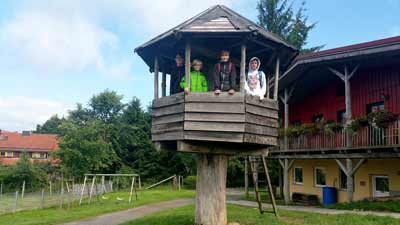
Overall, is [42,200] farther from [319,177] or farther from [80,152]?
[319,177]

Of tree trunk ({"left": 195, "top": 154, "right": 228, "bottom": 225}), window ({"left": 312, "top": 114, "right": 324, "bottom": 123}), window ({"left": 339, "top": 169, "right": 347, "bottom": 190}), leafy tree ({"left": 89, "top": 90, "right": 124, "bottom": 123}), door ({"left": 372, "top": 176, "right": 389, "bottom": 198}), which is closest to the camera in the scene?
tree trunk ({"left": 195, "top": 154, "right": 228, "bottom": 225})

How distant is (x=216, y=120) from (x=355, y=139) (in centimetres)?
903

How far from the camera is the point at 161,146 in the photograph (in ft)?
29.0

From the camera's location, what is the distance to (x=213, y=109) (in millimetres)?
7734

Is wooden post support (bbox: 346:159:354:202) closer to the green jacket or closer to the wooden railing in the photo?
the wooden railing

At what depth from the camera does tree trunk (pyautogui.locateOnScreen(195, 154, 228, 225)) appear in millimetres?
8594

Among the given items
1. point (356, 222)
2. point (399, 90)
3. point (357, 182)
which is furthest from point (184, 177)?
point (356, 222)

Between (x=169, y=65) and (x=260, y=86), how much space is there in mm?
2746

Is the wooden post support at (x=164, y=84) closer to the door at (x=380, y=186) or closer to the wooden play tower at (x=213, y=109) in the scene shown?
the wooden play tower at (x=213, y=109)

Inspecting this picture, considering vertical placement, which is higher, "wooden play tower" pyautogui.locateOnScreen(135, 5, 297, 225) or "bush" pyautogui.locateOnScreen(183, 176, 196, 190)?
"wooden play tower" pyautogui.locateOnScreen(135, 5, 297, 225)

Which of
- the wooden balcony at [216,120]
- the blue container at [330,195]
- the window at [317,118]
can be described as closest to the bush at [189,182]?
the window at [317,118]

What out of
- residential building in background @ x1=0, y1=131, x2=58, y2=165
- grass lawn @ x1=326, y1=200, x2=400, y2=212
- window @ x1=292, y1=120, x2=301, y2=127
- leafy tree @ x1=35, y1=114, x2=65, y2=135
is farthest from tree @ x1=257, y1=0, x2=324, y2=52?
leafy tree @ x1=35, y1=114, x2=65, y2=135

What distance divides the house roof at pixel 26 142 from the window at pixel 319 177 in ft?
145

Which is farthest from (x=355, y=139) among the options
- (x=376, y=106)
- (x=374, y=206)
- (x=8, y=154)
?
(x=8, y=154)
